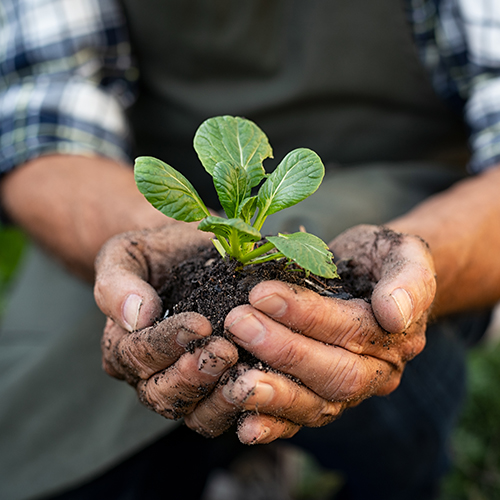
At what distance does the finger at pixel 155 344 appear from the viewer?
83 centimetres

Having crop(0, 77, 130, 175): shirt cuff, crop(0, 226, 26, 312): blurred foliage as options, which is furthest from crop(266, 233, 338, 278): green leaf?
crop(0, 226, 26, 312): blurred foliage

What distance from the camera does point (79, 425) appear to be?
168cm

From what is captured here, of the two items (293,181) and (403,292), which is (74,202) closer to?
(293,181)

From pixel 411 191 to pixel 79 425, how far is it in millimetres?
1609

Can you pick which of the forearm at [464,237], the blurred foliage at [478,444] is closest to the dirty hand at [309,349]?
the forearm at [464,237]

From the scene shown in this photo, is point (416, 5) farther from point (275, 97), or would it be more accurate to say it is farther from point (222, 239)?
point (222, 239)

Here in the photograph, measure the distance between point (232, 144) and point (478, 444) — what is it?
92.5 inches

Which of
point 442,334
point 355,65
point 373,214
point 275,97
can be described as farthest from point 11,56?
point 442,334

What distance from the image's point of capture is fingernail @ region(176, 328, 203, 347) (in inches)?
32.5

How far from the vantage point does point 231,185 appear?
0.97 m

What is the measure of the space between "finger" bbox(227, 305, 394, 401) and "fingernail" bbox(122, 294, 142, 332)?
0.21 m

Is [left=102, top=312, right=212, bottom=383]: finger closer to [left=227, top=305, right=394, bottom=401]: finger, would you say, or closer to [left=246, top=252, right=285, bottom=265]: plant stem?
[left=227, top=305, right=394, bottom=401]: finger

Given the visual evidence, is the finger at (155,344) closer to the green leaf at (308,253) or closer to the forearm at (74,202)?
the green leaf at (308,253)

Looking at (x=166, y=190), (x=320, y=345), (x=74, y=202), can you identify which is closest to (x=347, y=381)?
(x=320, y=345)
